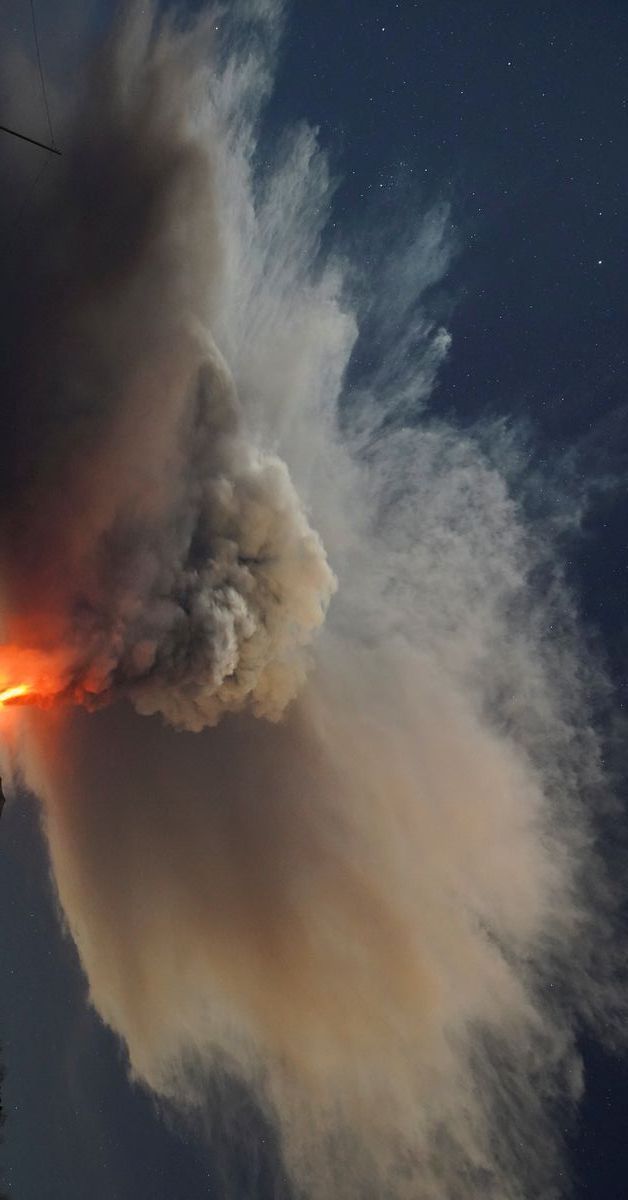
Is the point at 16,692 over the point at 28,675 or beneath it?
beneath

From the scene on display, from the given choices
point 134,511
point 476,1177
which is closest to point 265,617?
point 134,511

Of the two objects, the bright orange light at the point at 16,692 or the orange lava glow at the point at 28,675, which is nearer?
the bright orange light at the point at 16,692

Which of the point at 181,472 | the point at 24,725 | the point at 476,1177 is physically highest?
the point at 181,472

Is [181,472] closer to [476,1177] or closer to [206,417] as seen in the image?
[206,417]

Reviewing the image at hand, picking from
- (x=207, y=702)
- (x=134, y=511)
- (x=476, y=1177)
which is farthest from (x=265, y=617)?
(x=476, y=1177)

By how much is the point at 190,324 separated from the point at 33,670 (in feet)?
46.3

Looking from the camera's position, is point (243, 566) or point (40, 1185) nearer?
point (243, 566)

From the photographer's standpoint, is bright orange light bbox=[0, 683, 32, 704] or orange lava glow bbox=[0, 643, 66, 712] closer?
bright orange light bbox=[0, 683, 32, 704]

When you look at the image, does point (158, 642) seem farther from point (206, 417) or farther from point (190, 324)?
point (190, 324)

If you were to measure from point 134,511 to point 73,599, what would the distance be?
402 centimetres

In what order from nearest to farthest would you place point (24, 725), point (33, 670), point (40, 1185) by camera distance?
point (33, 670)
point (24, 725)
point (40, 1185)

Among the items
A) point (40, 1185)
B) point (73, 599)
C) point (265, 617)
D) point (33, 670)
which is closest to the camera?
point (33, 670)

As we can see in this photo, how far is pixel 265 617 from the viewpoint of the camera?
94.2 feet

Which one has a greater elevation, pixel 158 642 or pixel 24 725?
pixel 158 642
